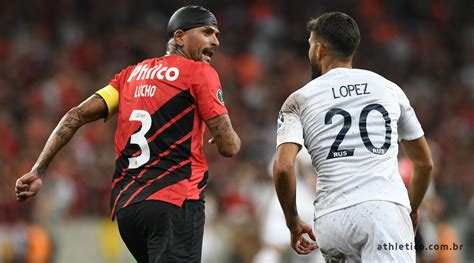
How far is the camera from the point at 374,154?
18.1ft

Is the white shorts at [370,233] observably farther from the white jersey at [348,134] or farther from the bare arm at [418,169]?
the bare arm at [418,169]

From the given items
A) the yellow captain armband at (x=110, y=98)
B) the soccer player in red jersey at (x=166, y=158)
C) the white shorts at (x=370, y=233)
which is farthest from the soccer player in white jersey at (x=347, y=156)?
the yellow captain armband at (x=110, y=98)

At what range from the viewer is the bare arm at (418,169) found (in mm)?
5891

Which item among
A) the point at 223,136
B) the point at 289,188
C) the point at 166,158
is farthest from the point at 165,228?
the point at 289,188

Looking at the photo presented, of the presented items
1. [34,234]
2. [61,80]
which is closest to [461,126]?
[61,80]

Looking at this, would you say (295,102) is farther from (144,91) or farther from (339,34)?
(144,91)

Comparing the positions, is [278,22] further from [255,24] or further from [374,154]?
[374,154]

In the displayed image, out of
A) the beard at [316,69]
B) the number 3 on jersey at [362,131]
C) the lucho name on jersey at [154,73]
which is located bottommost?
the number 3 on jersey at [362,131]

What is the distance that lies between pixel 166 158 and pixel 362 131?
46.6 inches

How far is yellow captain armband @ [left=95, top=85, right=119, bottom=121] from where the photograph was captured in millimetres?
6074

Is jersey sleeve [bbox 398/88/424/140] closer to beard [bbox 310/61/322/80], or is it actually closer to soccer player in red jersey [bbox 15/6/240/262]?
beard [bbox 310/61/322/80]

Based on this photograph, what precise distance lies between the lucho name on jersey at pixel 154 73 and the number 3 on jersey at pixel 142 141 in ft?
0.80

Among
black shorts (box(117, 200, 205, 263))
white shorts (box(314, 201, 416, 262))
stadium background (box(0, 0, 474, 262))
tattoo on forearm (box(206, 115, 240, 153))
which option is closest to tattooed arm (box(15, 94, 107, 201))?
black shorts (box(117, 200, 205, 263))

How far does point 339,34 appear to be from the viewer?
568 centimetres
